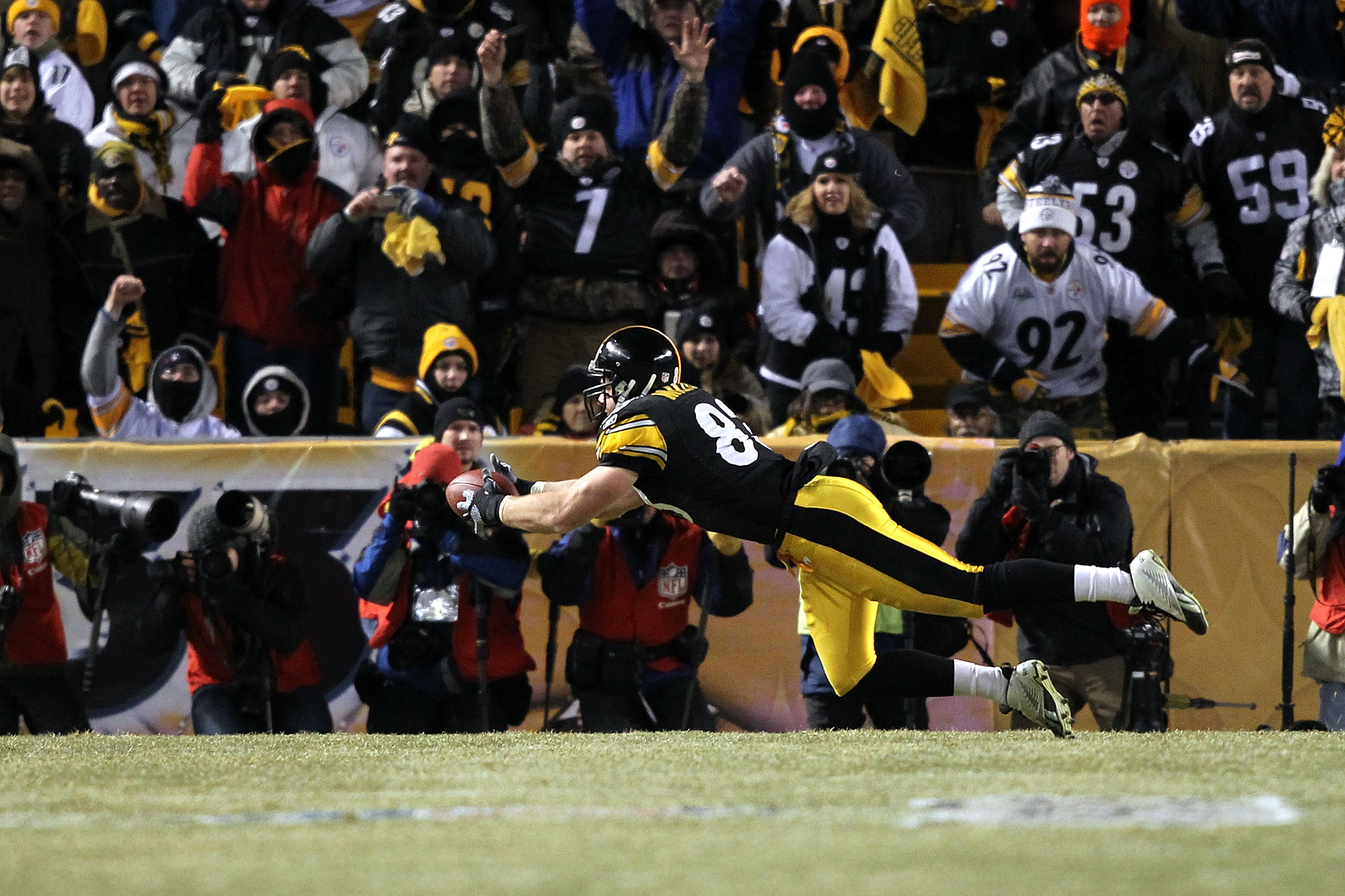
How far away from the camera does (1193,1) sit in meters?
10.4

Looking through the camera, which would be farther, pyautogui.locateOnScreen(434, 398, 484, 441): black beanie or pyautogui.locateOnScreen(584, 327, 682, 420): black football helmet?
pyautogui.locateOnScreen(434, 398, 484, 441): black beanie

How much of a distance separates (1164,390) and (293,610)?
4.74m

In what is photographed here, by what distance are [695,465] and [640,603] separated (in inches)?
59.7

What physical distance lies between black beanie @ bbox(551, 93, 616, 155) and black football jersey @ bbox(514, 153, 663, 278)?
0.19 meters

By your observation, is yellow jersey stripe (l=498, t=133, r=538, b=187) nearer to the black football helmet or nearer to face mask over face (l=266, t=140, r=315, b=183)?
face mask over face (l=266, t=140, r=315, b=183)

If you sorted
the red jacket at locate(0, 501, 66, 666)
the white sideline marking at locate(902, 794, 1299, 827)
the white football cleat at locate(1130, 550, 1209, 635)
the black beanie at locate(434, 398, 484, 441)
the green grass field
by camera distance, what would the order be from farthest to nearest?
the black beanie at locate(434, 398, 484, 441)
the red jacket at locate(0, 501, 66, 666)
the white football cleat at locate(1130, 550, 1209, 635)
the white sideline marking at locate(902, 794, 1299, 827)
the green grass field

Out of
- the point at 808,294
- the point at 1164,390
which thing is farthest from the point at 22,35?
the point at 1164,390

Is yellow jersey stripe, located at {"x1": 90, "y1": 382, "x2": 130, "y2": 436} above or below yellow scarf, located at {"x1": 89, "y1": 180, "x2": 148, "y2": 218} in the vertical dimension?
below

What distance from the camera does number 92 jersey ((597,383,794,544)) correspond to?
5.46 m

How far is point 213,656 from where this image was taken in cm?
693

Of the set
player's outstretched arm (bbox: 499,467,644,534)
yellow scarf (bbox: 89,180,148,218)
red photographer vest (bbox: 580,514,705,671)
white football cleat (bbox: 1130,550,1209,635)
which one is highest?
yellow scarf (bbox: 89,180,148,218)

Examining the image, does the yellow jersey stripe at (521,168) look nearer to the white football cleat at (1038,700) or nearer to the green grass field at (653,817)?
the green grass field at (653,817)

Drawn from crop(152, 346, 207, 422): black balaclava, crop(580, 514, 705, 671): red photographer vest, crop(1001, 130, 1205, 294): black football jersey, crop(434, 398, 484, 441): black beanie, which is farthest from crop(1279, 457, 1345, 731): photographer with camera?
crop(152, 346, 207, 422): black balaclava

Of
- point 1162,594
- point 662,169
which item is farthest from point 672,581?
point 662,169
